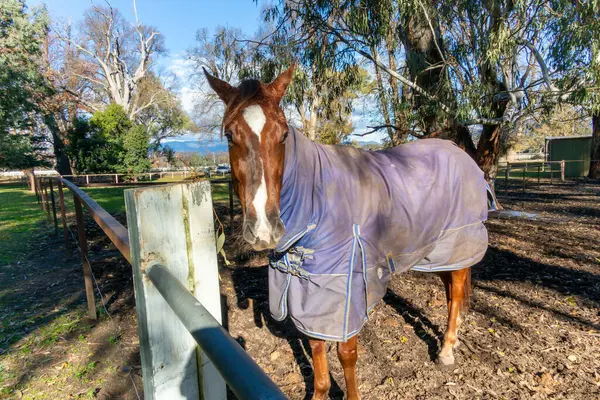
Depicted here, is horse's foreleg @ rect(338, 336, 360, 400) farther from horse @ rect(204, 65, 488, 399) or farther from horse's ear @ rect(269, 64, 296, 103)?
horse's ear @ rect(269, 64, 296, 103)

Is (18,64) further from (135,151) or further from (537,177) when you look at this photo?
(537,177)

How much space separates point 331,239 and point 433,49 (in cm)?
664

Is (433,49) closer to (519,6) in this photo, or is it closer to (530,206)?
(519,6)

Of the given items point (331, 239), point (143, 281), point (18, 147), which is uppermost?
point (18, 147)

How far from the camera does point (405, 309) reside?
3.40m

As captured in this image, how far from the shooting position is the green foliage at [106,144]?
20141 mm

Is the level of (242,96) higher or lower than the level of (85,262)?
higher

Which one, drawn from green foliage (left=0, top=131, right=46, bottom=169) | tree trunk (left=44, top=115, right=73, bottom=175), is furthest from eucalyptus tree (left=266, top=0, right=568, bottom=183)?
tree trunk (left=44, top=115, right=73, bottom=175)

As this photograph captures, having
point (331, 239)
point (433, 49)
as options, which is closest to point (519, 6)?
point (433, 49)

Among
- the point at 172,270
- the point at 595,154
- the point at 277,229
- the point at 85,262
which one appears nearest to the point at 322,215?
the point at 277,229

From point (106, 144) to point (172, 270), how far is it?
22.9 meters

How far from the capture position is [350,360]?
201 cm

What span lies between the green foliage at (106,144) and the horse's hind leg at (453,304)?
21.2 meters

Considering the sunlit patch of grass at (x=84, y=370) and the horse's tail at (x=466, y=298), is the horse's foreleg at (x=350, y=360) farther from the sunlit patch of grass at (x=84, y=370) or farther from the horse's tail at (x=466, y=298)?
the sunlit patch of grass at (x=84, y=370)
